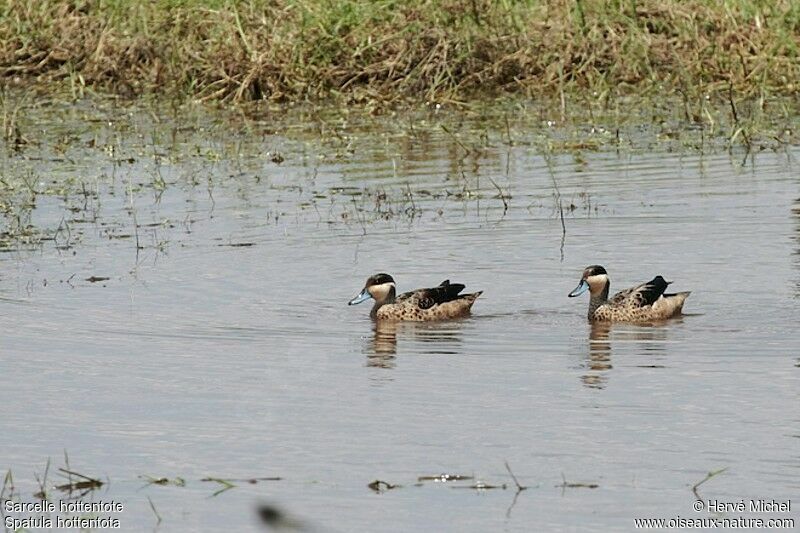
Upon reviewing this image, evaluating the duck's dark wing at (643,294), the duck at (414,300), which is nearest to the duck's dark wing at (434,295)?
the duck at (414,300)

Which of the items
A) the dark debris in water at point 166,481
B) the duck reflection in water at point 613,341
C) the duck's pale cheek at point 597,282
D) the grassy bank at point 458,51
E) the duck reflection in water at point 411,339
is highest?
the grassy bank at point 458,51

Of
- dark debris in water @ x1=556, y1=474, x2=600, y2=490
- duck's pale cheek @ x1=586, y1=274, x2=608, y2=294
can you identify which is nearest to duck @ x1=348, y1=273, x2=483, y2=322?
duck's pale cheek @ x1=586, y1=274, x2=608, y2=294

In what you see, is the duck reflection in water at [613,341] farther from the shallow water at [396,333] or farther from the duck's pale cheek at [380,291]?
the duck's pale cheek at [380,291]

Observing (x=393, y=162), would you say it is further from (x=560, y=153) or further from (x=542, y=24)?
(x=542, y=24)

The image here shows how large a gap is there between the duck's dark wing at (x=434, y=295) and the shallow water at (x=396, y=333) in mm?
159

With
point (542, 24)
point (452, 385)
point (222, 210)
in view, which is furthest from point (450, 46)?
point (452, 385)

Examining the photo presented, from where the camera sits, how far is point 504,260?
1261cm

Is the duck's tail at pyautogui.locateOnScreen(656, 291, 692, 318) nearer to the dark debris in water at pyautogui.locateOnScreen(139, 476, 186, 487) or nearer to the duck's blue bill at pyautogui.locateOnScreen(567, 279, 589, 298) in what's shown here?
the duck's blue bill at pyautogui.locateOnScreen(567, 279, 589, 298)

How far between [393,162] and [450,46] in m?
4.17

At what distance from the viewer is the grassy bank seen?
20.5m

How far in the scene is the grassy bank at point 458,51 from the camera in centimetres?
2047

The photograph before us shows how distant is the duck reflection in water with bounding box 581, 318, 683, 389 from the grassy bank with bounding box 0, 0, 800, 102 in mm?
9176

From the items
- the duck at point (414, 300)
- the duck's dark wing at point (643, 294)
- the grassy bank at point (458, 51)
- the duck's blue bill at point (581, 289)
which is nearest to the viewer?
the duck's dark wing at point (643, 294)

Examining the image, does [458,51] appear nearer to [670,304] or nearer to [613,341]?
[670,304]
